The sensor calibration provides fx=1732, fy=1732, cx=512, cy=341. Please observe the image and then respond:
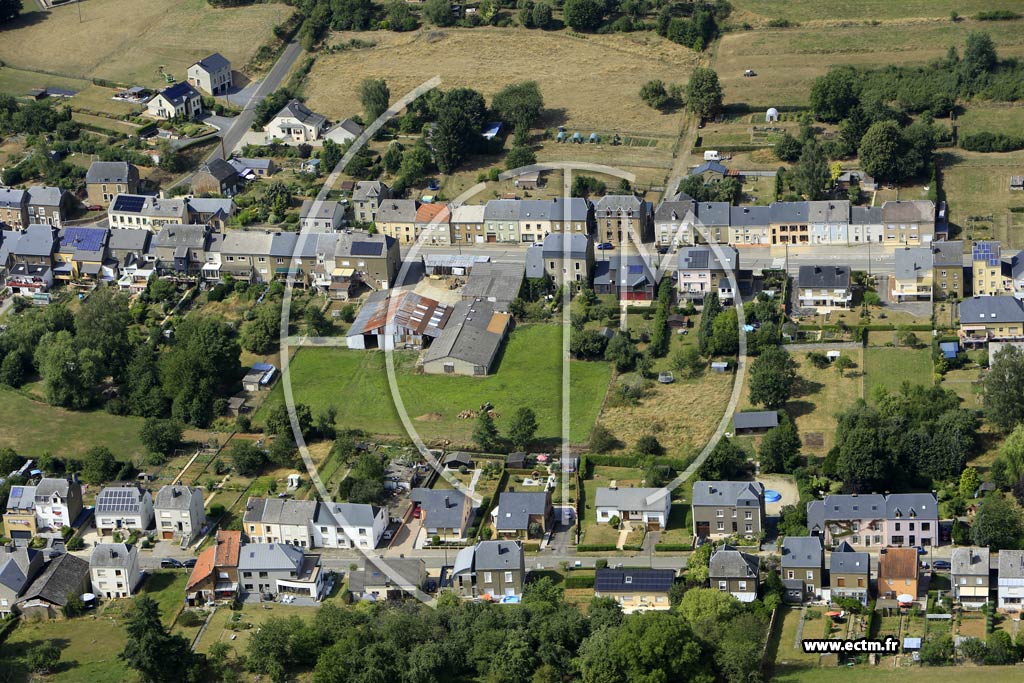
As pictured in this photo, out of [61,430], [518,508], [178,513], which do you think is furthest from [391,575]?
[61,430]

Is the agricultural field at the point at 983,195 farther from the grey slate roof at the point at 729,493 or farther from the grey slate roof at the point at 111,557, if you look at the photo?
the grey slate roof at the point at 111,557

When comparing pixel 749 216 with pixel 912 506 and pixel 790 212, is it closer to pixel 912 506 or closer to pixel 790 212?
pixel 790 212

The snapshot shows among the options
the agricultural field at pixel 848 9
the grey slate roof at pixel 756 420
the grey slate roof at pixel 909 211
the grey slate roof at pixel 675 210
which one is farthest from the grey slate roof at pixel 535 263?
the agricultural field at pixel 848 9

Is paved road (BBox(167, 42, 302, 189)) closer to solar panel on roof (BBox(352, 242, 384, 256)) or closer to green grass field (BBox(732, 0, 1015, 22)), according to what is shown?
solar panel on roof (BBox(352, 242, 384, 256))

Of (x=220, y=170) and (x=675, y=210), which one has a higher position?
(x=220, y=170)

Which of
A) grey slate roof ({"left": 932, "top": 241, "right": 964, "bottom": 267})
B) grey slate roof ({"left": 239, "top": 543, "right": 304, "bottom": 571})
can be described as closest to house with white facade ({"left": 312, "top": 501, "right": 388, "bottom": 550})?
grey slate roof ({"left": 239, "top": 543, "right": 304, "bottom": 571})

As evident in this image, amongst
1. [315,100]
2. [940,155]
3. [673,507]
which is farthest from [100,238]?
[940,155]

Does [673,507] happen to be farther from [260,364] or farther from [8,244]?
[8,244]
